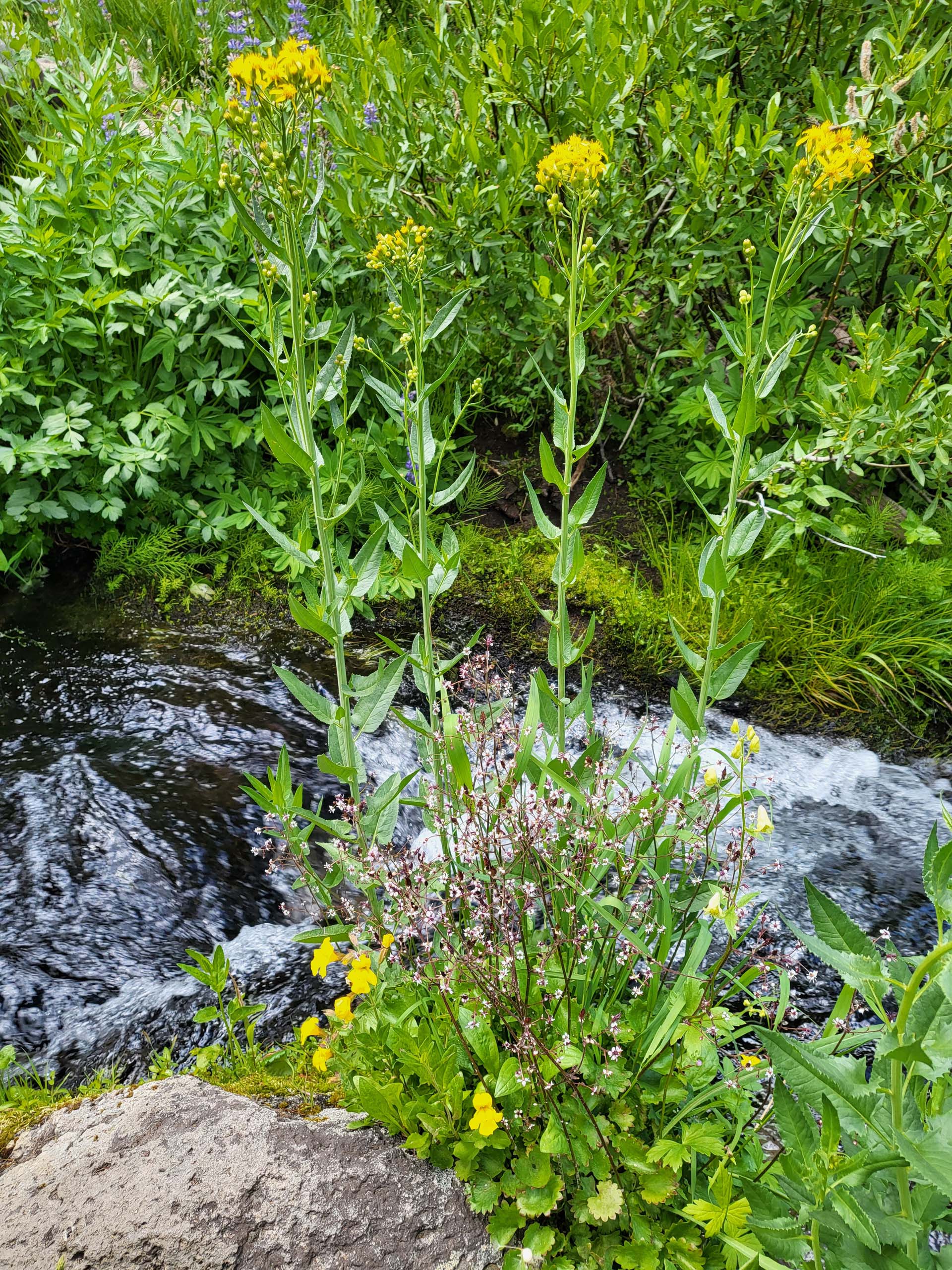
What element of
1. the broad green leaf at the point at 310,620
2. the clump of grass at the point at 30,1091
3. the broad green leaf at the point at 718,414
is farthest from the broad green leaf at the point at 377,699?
the clump of grass at the point at 30,1091

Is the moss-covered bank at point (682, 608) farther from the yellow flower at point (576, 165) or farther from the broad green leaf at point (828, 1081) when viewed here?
the broad green leaf at point (828, 1081)

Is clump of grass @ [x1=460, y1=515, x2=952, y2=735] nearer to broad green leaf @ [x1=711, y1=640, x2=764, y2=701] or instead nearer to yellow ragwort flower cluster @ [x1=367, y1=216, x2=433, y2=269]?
broad green leaf @ [x1=711, y1=640, x2=764, y2=701]

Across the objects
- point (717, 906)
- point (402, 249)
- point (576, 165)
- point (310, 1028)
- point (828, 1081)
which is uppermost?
point (576, 165)

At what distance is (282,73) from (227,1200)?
186 centimetres

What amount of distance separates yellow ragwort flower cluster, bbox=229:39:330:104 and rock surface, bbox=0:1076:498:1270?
1.79 meters

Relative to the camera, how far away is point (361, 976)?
57.2 inches

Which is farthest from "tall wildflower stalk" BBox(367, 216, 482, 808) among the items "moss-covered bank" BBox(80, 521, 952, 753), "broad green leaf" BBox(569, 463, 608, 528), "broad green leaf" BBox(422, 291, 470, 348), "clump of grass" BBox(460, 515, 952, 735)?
"clump of grass" BBox(460, 515, 952, 735)

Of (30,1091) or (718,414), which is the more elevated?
(718,414)

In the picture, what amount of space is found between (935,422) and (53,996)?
10.6 ft

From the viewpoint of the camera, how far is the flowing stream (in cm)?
222

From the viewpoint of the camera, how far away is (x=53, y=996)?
222 centimetres

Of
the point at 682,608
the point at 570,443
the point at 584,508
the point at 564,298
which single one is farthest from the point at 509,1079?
the point at 564,298

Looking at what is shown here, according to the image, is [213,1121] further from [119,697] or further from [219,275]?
[219,275]

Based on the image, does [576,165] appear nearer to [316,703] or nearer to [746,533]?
[746,533]
